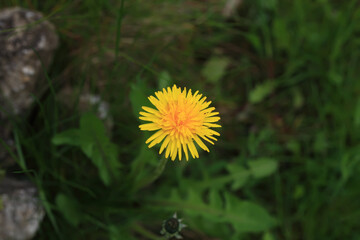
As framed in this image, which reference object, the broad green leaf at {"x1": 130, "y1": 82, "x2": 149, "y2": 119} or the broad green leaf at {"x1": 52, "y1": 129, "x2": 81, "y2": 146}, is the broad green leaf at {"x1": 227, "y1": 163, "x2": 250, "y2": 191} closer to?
the broad green leaf at {"x1": 130, "y1": 82, "x2": 149, "y2": 119}

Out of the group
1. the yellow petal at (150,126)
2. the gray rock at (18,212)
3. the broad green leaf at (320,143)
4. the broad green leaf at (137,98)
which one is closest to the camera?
the yellow petal at (150,126)

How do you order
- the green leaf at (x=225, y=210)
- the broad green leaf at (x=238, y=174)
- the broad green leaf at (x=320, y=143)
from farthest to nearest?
the broad green leaf at (x=320, y=143)
the broad green leaf at (x=238, y=174)
the green leaf at (x=225, y=210)

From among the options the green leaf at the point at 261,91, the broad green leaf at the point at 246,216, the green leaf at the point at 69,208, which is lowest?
the green leaf at the point at 69,208

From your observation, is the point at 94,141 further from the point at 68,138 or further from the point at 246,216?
the point at 246,216

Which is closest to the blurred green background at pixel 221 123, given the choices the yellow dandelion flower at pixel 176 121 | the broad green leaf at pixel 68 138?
the broad green leaf at pixel 68 138

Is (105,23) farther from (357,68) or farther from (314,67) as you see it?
(357,68)

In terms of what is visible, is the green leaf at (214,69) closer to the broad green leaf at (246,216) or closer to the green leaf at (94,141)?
the broad green leaf at (246,216)

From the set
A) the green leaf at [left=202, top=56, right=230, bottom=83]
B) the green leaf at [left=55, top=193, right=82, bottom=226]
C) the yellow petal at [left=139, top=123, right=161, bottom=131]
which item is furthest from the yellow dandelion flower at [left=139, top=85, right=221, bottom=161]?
the green leaf at [left=202, top=56, right=230, bottom=83]

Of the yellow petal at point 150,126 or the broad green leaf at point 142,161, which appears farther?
the broad green leaf at point 142,161

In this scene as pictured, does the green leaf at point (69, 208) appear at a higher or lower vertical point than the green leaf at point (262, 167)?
lower

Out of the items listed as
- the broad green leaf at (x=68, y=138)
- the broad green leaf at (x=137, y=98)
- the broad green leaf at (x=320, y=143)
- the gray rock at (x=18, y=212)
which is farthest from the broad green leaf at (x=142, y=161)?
the broad green leaf at (x=320, y=143)
